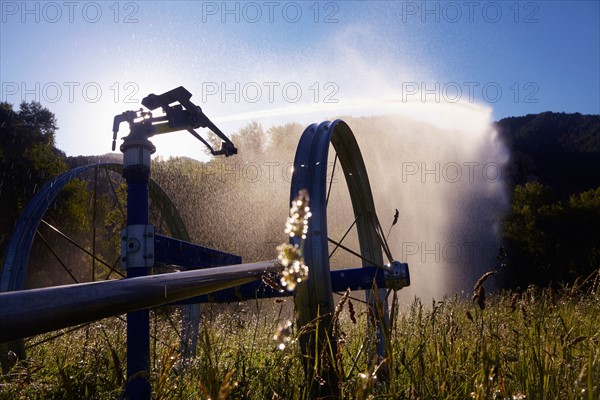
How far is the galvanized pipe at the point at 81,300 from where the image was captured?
510 mm

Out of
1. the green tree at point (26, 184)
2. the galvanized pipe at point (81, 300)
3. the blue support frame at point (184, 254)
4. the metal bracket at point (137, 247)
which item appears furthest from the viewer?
the green tree at point (26, 184)

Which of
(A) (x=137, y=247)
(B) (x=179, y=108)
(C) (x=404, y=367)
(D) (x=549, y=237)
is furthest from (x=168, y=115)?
(D) (x=549, y=237)

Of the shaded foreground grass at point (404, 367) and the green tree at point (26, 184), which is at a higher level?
the green tree at point (26, 184)

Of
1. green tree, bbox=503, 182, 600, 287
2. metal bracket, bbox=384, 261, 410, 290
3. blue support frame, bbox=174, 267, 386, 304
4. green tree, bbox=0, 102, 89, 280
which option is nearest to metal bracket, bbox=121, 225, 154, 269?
blue support frame, bbox=174, 267, 386, 304

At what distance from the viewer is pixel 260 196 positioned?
1097 inches

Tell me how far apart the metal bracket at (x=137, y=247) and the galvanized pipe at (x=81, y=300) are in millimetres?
1806

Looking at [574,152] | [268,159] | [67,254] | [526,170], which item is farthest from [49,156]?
[574,152]

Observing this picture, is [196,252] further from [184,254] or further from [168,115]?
[168,115]

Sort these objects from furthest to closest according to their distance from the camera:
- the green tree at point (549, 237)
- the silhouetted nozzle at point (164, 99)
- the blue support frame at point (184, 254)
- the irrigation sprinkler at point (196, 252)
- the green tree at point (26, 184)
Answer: the green tree at point (549, 237) < the green tree at point (26, 184) < the silhouetted nozzle at point (164, 99) < the blue support frame at point (184, 254) < the irrigation sprinkler at point (196, 252)

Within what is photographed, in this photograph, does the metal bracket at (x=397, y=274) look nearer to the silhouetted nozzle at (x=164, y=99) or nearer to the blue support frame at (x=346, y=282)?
the blue support frame at (x=346, y=282)

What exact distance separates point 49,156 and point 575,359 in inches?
832

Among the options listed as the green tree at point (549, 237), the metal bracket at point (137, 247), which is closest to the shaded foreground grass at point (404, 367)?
the metal bracket at point (137, 247)

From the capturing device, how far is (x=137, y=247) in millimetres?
2766

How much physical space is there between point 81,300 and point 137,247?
87.3 inches
